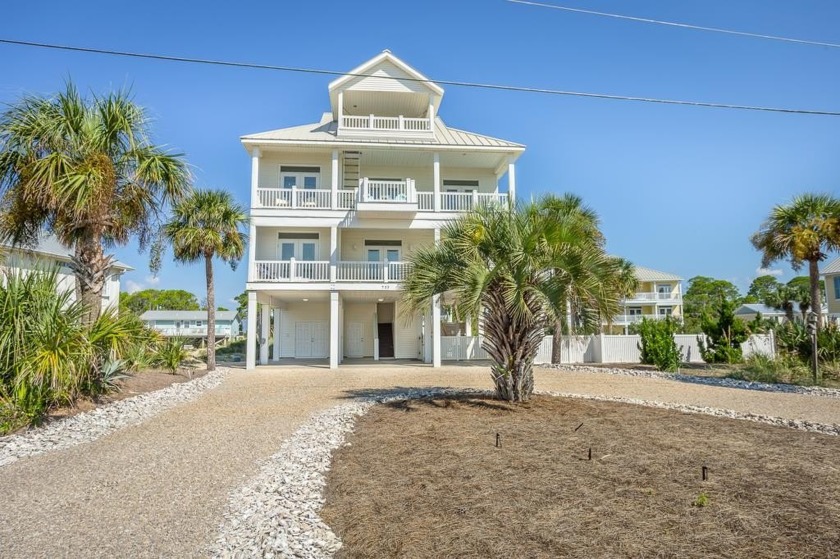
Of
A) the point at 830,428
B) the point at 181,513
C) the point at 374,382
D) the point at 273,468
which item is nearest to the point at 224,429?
the point at 273,468

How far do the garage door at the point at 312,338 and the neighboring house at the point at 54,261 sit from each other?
799 cm

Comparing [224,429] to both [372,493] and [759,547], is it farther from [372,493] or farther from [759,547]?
[759,547]

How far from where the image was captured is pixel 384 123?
70.8 ft

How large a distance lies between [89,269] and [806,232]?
23901 mm

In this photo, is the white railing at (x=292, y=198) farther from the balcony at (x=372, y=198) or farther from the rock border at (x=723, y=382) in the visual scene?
the rock border at (x=723, y=382)

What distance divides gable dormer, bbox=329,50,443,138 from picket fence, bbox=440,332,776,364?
377 inches

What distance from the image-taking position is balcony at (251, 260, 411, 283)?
1917 cm

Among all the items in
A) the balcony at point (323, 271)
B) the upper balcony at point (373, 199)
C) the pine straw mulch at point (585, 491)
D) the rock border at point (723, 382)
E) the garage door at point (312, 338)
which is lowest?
the rock border at point (723, 382)

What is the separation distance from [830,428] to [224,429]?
9413 mm

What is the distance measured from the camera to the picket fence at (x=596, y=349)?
824 inches

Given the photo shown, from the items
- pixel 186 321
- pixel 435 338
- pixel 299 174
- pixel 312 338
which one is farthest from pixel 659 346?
pixel 186 321

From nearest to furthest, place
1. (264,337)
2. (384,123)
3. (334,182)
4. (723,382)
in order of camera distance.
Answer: (723,382)
(334,182)
(384,123)
(264,337)

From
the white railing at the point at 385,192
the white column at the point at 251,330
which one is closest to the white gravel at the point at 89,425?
the white column at the point at 251,330

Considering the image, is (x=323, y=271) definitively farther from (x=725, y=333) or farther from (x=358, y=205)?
(x=725, y=333)
